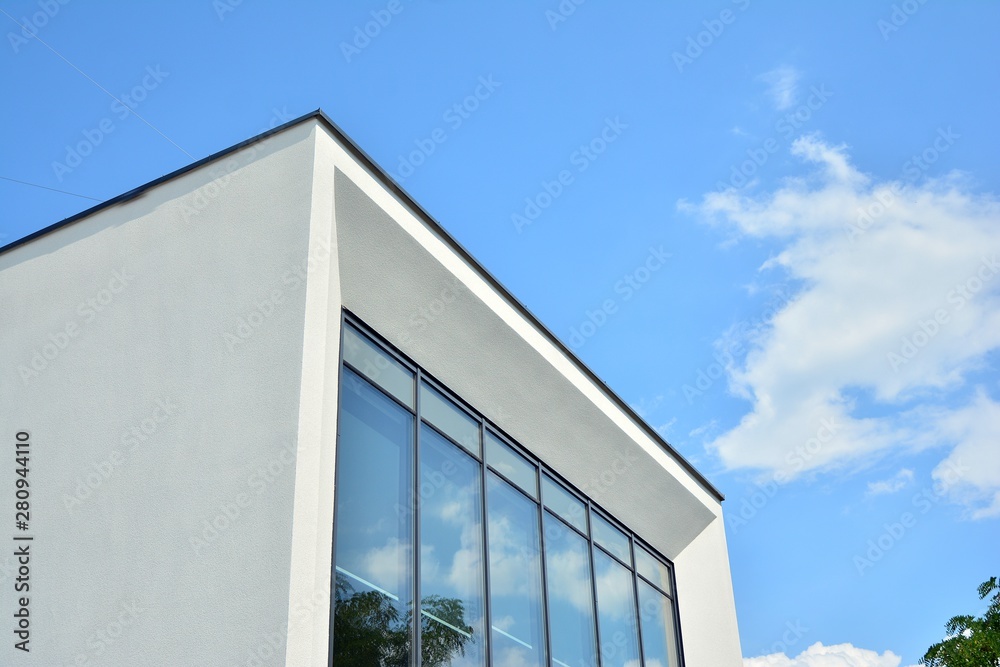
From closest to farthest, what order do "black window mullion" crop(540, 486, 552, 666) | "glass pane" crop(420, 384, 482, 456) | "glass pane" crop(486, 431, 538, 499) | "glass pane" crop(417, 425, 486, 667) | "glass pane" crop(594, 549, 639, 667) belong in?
1. "glass pane" crop(417, 425, 486, 667)
2. "glass pane" crop(420, 384, 482, 456)
3. "glass pane" crop(486, 431, 538, 499)
4. "black window mullion" crop(540, 486, 552, 666)
5. "glass pane" crop(594, 549, 639, 667)

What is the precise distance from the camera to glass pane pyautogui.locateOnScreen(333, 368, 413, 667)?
30.7ft

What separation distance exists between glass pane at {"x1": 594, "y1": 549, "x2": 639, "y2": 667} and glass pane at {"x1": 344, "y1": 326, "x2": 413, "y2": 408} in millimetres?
5465

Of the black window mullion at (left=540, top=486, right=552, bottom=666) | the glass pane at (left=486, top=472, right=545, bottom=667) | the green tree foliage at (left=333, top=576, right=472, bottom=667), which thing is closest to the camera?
the green tree foliage at (left=333, top=576, right=472, bottom=667)

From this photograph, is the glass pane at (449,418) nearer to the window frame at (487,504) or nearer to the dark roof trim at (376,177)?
the window frame at (487,504)

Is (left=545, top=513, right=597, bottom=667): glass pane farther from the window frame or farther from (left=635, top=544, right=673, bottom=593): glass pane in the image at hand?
(left=635, top=544, right=673, bottom=593): glass pane

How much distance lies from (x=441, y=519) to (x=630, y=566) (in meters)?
6.11

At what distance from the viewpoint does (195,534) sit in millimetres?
8203

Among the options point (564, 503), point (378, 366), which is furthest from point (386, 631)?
point (564, 503)

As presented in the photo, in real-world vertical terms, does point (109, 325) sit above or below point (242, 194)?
below

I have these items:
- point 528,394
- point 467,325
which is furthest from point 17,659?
point 528,394

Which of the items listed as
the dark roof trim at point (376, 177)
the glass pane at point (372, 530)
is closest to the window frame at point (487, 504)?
the glass pane at point (372, 530)

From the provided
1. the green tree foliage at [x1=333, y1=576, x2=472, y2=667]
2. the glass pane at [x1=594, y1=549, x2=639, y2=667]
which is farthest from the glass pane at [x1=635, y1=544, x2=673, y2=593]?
the green tree foliage at [x1=333, y1=576, x2=472, y2=667]

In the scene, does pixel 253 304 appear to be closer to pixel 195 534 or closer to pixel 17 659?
pixel 195 534

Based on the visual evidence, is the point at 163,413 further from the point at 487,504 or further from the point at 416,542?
the point at 487,504
